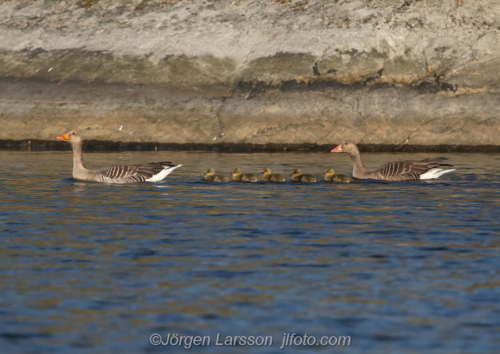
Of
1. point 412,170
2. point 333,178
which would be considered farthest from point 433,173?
point 333,178

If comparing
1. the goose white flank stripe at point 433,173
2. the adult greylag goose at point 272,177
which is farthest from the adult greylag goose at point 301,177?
the goose white flank stripe at point 433,173

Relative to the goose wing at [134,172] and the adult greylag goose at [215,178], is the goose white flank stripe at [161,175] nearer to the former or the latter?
the goose wing at [134,172]

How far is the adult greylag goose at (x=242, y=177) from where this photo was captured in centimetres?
2297

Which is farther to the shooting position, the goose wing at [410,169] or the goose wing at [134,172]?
the goose wing at [410,169]

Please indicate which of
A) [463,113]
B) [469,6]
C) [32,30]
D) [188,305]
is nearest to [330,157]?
[463,113]

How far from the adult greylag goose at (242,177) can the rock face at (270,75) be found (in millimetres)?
8638

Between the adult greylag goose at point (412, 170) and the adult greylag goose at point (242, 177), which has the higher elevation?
the adult greylag goose at point (412, 170)

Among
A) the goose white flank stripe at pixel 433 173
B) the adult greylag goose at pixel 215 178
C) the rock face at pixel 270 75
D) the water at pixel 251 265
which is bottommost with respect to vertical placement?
the water at pixel 251 265

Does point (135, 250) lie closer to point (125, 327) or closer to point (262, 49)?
point (125, 327)

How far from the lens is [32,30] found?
36094 mm

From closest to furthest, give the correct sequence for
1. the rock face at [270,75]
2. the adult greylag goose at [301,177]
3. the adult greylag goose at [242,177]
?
the adult greylag goose at [301,177], the adult greylag goose at [242,177], the rock face at [270,75]

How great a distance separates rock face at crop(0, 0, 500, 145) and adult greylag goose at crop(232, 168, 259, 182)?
28.3 feet

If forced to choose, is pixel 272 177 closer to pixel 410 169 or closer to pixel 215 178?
pixel 215 178

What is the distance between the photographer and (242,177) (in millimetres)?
23094
